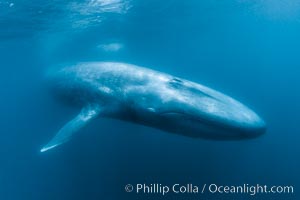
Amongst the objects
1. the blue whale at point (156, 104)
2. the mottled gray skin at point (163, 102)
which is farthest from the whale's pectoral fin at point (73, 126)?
the mottled gray skin at point (163, 102)

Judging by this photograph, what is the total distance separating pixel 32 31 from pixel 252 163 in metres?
18.6

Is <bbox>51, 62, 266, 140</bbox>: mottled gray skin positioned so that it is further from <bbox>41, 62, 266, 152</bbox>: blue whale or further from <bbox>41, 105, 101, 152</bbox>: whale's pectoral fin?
<bbox>41, 105, 101, 152</bbox>: whale's pectoral fin

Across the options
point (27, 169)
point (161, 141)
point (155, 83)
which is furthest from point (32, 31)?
point (155, 83)

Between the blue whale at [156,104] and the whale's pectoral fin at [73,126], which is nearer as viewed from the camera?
the blue whale at [156,104]

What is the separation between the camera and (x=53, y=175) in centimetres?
1767

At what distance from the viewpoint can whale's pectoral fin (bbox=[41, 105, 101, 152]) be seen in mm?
7305

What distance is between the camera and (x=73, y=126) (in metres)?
7.71

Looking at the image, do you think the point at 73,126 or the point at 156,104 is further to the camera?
the point at 73,126

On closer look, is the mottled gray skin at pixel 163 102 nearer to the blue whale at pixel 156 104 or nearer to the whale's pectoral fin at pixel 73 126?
the blue whale at pixel 156 104

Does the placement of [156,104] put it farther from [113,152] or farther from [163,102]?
[113,152]

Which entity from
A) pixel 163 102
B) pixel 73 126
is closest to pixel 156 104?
pixel 163 102

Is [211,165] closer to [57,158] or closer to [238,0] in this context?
[57,158]

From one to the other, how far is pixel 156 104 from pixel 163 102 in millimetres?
181

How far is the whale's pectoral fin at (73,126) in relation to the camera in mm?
7305
